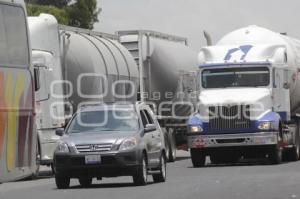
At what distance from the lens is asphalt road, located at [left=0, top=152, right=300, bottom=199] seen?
63.8 ft

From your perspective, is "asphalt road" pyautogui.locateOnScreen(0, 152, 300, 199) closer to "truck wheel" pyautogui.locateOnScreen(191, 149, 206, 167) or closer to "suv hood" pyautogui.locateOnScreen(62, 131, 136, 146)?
"suv hood" pyautogui.locateOnScreen(62, 131, 136, 146)

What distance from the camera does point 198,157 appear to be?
31.6m

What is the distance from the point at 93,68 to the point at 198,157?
15.6ft

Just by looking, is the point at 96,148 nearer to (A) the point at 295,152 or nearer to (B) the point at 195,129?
(B) the point at 195,129

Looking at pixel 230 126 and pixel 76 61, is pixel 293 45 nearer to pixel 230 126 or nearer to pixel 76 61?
pixel 230 126

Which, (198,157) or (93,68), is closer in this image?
(93,68)

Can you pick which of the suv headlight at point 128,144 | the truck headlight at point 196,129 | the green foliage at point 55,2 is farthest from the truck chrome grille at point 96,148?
the green foliage at point 55,2

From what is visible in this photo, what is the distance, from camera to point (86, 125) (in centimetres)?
2288

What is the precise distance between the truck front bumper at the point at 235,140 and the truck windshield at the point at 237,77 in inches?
67.9

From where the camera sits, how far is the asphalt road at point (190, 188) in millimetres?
19438

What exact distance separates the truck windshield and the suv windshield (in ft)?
28.5

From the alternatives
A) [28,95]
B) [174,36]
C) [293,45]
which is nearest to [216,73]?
[293,45]

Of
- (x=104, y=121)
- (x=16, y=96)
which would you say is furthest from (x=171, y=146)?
(x=16, y=96)

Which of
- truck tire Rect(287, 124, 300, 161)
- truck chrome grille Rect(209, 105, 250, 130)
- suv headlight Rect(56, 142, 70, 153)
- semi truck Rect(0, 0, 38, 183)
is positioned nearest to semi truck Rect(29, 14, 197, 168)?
truck chrome grille Rect(209, 105, 250, 130)
